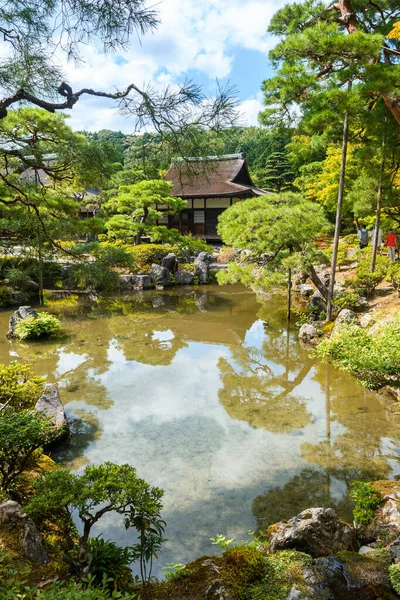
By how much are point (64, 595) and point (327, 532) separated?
2.22 m

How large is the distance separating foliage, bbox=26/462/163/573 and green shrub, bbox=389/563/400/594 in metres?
1.70

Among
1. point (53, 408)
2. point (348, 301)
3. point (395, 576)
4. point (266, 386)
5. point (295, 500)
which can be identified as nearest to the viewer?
point (395, 576)

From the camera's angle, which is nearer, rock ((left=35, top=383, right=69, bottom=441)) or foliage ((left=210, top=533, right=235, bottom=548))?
foliage ((left=210, top=533, right=235, bottom=548))

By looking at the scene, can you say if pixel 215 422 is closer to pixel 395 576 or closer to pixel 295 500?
pixel 295 500

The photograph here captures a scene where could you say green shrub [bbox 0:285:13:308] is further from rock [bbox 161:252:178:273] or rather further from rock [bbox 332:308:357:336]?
rock [bbox 332:308:357:336]

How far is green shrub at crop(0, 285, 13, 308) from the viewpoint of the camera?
14.5 metres

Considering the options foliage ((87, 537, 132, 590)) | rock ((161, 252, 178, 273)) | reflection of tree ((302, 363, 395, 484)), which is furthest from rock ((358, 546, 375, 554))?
rock ((161, 252, 178, 273))

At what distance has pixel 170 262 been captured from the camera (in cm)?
1948

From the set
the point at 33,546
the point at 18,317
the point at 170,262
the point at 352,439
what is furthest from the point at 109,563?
the point at 170,262

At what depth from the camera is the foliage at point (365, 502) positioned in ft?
12.6

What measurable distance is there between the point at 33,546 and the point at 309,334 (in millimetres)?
8035

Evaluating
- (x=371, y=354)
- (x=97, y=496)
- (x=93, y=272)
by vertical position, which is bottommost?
(x=97, y=496)

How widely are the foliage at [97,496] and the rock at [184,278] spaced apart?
628 inches

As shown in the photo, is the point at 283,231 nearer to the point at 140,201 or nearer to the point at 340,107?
the point at 340,107
